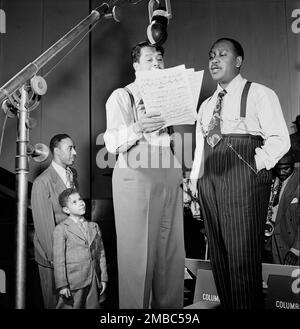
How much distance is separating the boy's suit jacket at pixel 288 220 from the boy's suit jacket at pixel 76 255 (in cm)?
74

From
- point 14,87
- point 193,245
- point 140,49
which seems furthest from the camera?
point 140,49

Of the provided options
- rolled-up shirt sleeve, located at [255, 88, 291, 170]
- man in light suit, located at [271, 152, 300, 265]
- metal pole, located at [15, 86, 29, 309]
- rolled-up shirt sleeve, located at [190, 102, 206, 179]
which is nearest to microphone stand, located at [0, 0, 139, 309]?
metal pole, located at [15, 86, 29, 309]

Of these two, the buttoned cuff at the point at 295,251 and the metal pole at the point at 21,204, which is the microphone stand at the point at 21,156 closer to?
the metal pole at the point at 21,204

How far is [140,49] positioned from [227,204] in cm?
78

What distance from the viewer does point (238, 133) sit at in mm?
1698

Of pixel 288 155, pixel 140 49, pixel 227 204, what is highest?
pixel 140 49

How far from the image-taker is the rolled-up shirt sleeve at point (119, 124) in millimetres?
1798

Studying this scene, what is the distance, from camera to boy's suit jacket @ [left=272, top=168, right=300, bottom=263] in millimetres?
1709

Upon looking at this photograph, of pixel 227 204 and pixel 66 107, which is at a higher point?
pixel 66 107

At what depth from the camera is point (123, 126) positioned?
1825 millimetres

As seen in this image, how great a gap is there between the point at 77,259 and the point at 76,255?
→ 18mm

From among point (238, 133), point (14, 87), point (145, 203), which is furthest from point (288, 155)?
point (14, 87)

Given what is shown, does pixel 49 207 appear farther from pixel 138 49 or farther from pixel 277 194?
pixel 277 194
